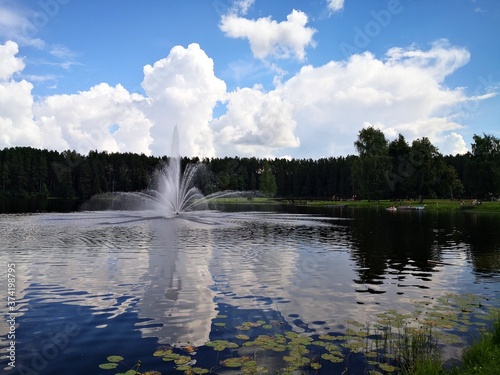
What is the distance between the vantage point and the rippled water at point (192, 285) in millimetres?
14055

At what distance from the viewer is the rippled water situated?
1405 cm

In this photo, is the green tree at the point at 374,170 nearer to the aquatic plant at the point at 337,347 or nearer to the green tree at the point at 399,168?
the green tree at the point at 399,168

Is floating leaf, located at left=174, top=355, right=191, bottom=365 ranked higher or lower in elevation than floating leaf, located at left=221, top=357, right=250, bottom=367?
lower

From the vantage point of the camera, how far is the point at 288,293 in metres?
20.4

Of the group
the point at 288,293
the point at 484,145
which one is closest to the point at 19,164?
the point at 484,145

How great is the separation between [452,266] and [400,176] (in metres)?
104

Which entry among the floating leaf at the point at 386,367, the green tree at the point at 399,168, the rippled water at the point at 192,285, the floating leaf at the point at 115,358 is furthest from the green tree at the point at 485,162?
the floating leaf at the point at 115,358

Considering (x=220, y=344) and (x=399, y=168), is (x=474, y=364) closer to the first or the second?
(x=220, y=344)

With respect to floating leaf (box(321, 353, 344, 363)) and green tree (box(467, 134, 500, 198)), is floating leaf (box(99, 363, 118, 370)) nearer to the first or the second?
floating leaf (box(321, 353, 344, 363))

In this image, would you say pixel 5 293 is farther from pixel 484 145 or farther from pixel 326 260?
pixel 484 145

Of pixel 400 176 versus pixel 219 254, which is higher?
pixel 400 176

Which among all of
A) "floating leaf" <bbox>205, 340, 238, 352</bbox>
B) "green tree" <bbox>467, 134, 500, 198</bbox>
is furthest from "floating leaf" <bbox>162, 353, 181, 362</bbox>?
"green tree" <bbox>467, 134, 500, 198</bbox>

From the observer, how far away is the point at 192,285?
852 inches

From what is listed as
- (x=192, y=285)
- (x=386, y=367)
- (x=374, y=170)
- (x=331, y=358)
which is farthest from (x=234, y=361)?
(x=374, y=170)
